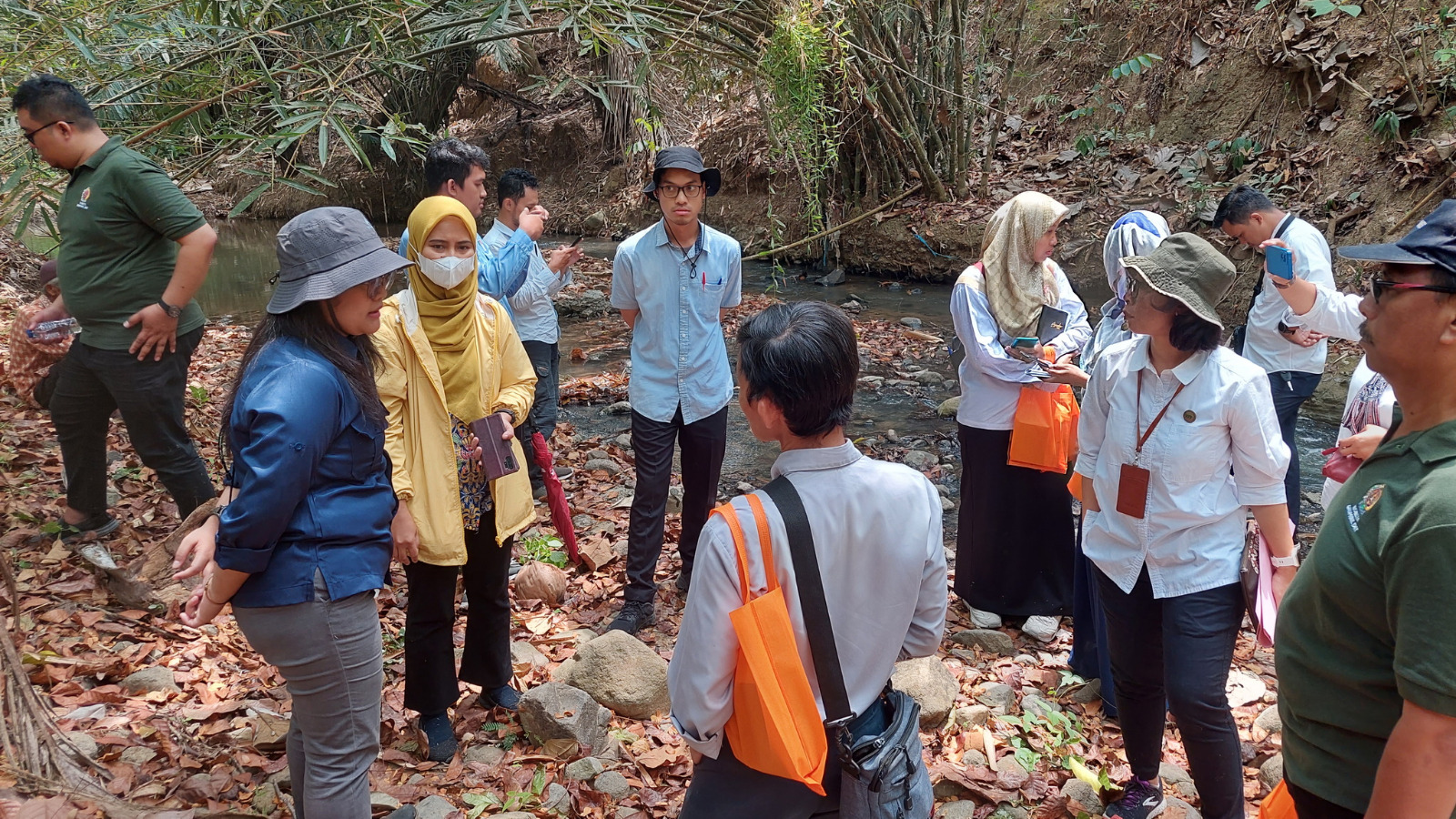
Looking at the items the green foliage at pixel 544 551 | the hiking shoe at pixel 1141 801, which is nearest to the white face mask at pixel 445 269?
the green foliage at pixel 544 551

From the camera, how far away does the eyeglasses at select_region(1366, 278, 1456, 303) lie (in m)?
1.47

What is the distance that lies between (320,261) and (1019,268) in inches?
113

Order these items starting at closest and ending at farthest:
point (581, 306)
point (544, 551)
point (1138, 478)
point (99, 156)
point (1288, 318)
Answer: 1. point (1138, 478)
2. point (99, 156)
3. point (1288, 318)
4. point (544, 551)
5. point (581, 306)

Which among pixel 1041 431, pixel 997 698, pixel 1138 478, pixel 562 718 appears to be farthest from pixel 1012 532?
pixel 562 718

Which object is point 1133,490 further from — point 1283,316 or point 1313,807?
point 1283,316

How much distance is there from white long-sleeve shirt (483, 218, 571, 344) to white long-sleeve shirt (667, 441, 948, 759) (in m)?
3.59

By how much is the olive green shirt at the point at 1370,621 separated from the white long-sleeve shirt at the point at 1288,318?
11.2 feet

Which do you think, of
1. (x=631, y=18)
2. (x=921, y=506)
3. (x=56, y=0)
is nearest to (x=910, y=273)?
(x=631, y=18)

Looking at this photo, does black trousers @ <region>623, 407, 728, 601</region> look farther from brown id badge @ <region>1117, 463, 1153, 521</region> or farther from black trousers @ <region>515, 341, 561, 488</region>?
brown id badge @ <region>1117, 463, 1153, 521</region>

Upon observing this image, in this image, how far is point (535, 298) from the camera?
5.43 meters

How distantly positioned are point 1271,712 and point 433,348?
11.3ft

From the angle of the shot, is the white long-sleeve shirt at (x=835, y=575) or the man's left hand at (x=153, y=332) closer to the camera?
the white long-sleeve shirt at (x=835, y=575)

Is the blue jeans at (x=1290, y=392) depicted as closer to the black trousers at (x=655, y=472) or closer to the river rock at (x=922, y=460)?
the river rock at (x=922, y=460)

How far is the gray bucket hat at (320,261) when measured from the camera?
2.21m
